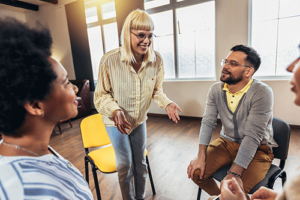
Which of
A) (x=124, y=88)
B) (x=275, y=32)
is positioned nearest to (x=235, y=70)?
(x=124, y=88)

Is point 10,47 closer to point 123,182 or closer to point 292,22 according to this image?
point 123,182

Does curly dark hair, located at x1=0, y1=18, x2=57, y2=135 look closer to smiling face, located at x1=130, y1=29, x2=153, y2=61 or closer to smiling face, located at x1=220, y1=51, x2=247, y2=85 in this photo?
smiling face, located at x1=130, y1=29, x2=153, y2=61

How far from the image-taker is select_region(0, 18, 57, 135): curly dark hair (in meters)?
0.46

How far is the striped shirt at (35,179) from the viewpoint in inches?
18.1

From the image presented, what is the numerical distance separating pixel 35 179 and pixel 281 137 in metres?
1.58

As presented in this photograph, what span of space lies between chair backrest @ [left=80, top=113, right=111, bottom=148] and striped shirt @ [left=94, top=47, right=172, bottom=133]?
336 mm

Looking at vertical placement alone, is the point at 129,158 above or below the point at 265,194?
below

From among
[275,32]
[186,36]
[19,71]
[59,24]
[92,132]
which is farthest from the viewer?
[59,24]

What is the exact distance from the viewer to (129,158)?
1.41 metres

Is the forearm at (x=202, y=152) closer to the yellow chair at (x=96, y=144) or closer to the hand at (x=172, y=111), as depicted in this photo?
the hand at (x=172, y=111)

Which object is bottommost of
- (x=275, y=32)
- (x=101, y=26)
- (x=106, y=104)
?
(x=106, y=104)

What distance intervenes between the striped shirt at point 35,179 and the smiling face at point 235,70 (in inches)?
57.9

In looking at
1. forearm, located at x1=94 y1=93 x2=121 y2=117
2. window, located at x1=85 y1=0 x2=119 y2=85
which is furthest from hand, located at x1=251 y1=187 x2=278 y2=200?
window, located at x1=85 y1=0 x2=119 y2=85

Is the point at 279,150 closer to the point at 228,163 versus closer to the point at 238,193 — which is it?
the point at 228,163
